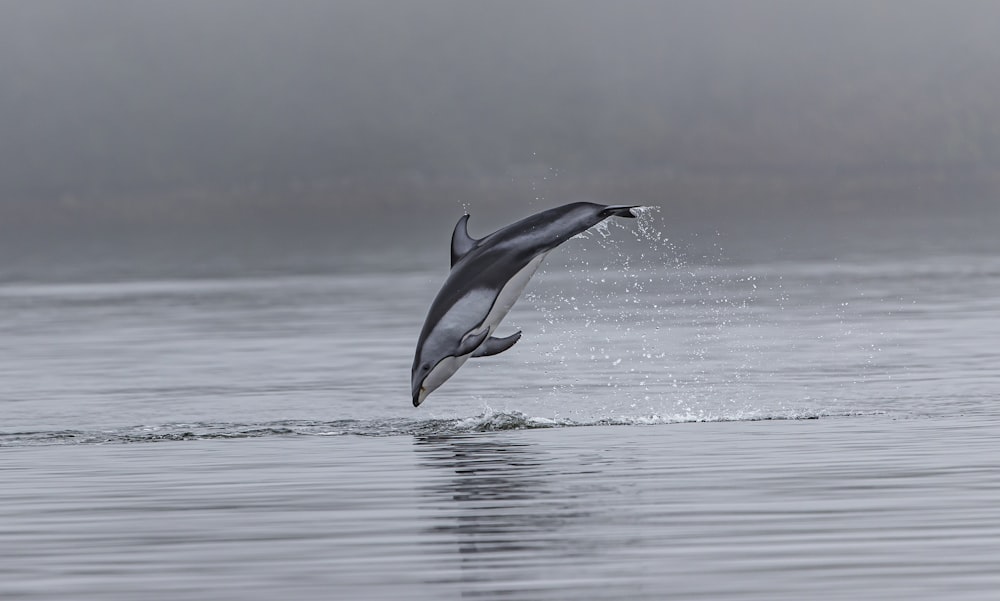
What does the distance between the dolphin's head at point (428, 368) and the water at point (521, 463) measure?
91 cm

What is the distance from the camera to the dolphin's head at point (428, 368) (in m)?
24.3

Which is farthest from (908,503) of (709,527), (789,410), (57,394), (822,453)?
(57,394)

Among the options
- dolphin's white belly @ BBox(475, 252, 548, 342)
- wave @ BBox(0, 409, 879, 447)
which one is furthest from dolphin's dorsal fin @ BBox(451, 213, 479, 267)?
wave @ BBox(0, 409, 879, 447)

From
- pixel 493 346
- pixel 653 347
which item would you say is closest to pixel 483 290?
pixel 493 346

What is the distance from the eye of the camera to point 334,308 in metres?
66.8

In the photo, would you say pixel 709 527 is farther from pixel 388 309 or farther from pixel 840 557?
pixel 388 309

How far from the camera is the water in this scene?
15.9 meters

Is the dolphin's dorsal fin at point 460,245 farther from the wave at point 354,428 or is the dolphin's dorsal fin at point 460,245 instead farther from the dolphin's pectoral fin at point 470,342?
the wave at point 354,428

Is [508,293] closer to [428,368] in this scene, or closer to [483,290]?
[483,290]

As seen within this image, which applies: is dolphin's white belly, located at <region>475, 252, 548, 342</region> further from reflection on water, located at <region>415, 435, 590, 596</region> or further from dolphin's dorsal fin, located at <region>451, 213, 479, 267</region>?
reflection on water, located at <region>415, 435, 590, 596</region>

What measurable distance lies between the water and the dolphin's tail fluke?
3.07 metres

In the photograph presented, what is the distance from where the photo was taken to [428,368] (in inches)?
956

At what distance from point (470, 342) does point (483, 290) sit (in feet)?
2.27

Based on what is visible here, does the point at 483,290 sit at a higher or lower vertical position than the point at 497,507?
higher
